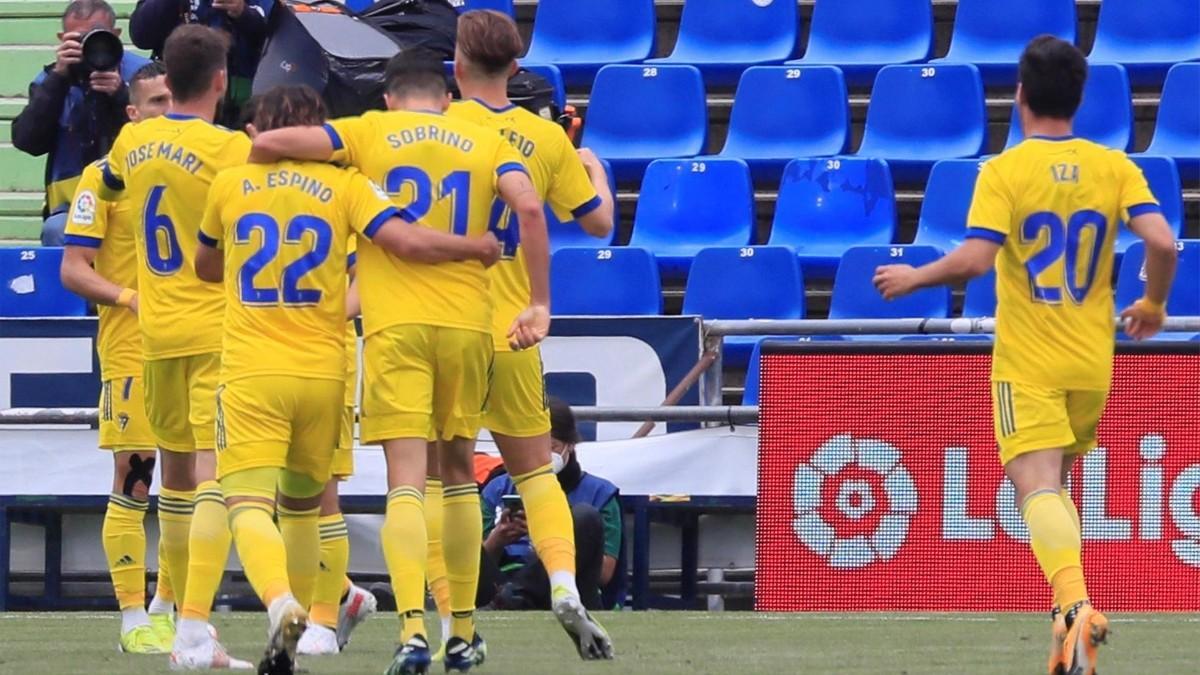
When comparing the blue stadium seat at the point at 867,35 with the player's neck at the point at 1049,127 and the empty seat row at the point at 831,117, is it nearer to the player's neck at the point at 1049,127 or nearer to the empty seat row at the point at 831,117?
the empty seat row at the point at 831,117

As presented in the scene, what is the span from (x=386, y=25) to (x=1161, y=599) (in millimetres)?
5279

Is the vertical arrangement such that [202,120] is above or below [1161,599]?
above

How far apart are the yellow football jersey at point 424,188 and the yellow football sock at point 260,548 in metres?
0.60

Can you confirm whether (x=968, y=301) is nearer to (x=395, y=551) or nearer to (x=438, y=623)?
(x=438, y=623)

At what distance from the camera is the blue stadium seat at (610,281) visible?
458 inches

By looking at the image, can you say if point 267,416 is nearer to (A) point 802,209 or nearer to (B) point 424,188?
(B) point 424,188

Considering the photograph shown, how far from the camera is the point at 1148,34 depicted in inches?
510

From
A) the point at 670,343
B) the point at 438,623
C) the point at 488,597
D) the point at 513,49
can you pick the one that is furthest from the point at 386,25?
the point at 513,49

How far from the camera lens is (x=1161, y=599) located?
8.99 metres

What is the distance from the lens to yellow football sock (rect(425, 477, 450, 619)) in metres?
6.56

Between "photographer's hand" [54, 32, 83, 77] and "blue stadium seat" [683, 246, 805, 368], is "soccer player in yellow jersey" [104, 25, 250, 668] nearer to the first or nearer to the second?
"photographer's hand" [54, 32, 83, 77]

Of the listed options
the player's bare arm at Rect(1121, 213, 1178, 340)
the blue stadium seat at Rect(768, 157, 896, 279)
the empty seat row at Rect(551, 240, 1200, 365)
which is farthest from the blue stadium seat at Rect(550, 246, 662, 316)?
the player's bare arm at Rect(1121, 213, 1178, 340)

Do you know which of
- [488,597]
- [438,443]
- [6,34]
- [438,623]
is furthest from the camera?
[6,34]

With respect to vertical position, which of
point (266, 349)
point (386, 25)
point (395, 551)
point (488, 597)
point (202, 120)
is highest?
point (386, 25)
